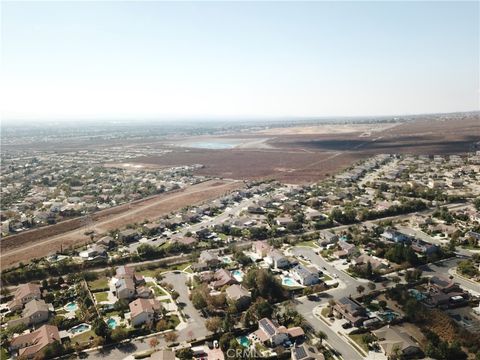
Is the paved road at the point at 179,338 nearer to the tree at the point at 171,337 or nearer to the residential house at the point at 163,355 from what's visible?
the tree at the point at 171,337

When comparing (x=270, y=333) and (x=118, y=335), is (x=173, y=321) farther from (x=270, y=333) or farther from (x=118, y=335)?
(x=270, y=333)

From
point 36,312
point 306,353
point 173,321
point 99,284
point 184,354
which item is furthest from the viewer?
point 99,284

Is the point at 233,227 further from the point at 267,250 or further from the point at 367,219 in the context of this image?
the point at 367,219

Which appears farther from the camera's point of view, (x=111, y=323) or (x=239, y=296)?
(x=239, y=296)

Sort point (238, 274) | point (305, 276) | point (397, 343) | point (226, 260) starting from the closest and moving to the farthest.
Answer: point (397, 343) → point (305, 276) → point (238, 274) → point (226, 260)

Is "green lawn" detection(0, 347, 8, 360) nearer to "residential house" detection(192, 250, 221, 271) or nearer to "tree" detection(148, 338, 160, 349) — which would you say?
"tree" detection(148, 338, 160, 349)

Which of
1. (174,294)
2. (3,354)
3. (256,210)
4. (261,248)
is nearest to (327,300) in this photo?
(261,248)

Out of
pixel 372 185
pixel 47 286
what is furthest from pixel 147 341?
pixel 372 185
